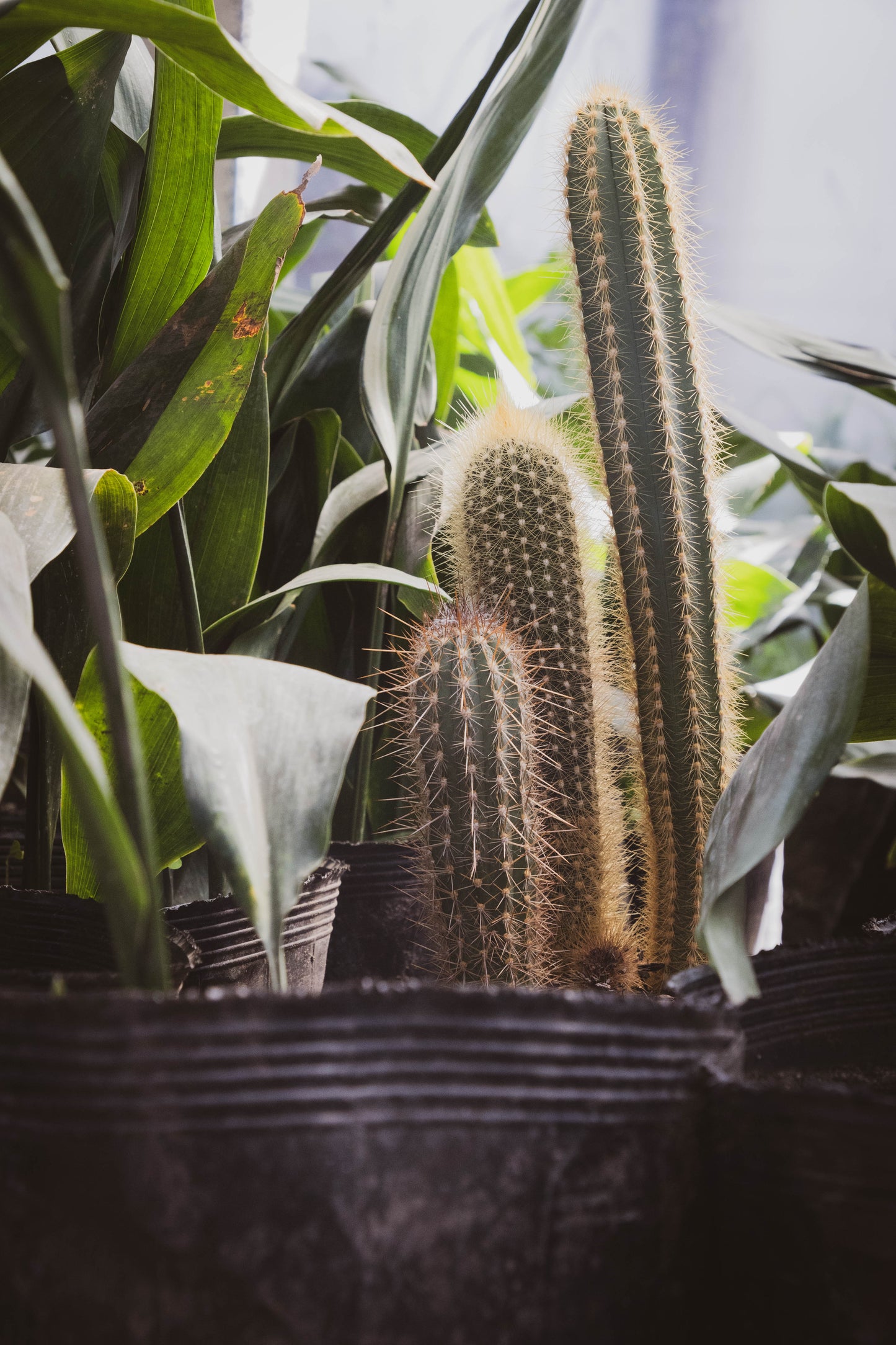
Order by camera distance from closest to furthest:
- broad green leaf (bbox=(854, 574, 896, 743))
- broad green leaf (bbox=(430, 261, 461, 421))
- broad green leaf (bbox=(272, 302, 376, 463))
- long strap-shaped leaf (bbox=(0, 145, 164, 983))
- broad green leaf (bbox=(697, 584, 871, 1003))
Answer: long strap-shaped leaf (bbox=(0, 145, 164, 983))
broad green leaf (bbox=(697, 584, 871, 1003))
broad green leaf (bbox=(854, 574, 896, 743))
broad green leaf (bbox=(272, 302, 376, 463))
broad green leaf (bbox=(430, 261, 461, 421))

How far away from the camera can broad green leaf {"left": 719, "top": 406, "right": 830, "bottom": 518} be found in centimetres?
66

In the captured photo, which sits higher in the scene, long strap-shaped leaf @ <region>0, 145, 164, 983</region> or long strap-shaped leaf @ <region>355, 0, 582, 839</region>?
long strap-shaped leaf @ <region>355, 0, 582, 839</region>

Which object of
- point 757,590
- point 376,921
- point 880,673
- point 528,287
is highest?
point 528,287

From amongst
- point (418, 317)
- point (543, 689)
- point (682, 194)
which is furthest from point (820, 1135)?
point (682, 194)

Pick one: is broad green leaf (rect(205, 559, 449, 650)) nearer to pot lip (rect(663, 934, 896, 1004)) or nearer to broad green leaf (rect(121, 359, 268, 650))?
broad green leaf (rect(121, 359, 268, 650))

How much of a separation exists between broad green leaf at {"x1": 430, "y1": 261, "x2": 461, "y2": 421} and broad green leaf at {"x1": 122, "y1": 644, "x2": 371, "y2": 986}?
597 mm

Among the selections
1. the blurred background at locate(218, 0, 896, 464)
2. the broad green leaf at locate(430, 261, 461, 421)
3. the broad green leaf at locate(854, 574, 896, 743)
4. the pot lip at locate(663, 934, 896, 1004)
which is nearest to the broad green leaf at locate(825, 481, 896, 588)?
the broad green leaf at locate(854, 574, 896, 743)

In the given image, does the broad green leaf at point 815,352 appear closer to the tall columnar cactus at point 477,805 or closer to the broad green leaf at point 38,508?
the tall columnar cactus at point 477,805

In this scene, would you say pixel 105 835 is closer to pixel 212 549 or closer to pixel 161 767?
pixel 161 767

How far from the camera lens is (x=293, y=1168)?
231mm

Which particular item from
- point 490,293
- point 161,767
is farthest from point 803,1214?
point 490,293

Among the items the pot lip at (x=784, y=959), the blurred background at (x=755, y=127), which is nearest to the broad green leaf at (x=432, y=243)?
the pot lip at (x=784, y=959)

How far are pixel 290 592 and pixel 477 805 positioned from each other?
0.55ft

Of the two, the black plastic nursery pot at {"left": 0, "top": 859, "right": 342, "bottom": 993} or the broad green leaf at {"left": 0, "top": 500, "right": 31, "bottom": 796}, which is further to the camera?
the black plastic nursery pot at {"left": 0, "top": 859, "right": 342, "bottom": 993}
